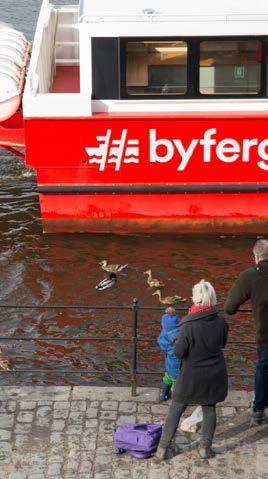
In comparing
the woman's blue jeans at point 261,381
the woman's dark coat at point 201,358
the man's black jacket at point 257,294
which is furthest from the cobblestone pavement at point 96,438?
the man's black jacket at point 257,294

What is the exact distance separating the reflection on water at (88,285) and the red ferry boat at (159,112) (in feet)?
2.04

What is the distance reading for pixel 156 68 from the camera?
12.6m

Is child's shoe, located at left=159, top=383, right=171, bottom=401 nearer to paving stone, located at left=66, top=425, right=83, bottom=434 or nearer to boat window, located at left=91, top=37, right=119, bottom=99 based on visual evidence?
paving stone, located at left=66, top=425, right=83, bottom=434

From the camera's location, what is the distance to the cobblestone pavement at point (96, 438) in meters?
7.34

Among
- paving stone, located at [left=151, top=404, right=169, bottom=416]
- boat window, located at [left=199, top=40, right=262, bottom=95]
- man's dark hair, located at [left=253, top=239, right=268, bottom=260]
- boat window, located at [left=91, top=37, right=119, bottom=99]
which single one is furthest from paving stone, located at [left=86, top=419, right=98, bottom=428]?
boat window, located at [left=199, top=40, right=262, bottom=95]

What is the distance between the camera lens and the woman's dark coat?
7.19 meters

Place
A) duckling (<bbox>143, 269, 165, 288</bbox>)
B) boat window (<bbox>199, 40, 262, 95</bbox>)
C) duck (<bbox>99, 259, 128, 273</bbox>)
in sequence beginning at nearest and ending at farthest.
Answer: duckling (<bbox>143, 269, 165, 288</bbox>)
duck (<bbox>99, 259, 128, 273</bbox>)
boat window (<bbox>199, 40, 262, 95</bbox>)

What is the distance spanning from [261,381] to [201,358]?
31.9 inches

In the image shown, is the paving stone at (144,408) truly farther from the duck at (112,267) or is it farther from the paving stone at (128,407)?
the duck at (112,267)

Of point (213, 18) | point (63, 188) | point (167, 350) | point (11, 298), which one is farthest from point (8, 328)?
point (213, 18)

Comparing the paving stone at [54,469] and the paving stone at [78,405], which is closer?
the paving stone at [54,469]

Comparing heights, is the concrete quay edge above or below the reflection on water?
above

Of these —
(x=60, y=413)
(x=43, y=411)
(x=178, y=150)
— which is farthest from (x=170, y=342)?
(x=178, y=150)

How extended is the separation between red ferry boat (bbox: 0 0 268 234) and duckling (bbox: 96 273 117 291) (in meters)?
1.33
